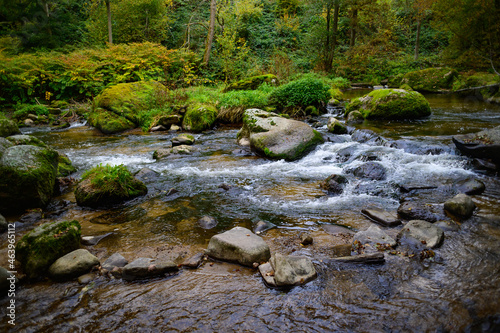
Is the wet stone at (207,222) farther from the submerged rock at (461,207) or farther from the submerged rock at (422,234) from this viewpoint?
the submerged rock at (461,207)

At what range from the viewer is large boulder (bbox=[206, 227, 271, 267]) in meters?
3.56

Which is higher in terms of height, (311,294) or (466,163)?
(466,163)

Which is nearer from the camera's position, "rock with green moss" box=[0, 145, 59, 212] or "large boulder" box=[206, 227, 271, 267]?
"large boulder" box=[206, 227, 271, 267]

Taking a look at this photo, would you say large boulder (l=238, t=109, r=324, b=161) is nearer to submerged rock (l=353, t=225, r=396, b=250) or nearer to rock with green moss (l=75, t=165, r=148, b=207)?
rock with green moss (l=75, t=165, r=148, b=207)

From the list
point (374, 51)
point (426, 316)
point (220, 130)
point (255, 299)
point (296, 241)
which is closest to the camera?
point (426, 316)

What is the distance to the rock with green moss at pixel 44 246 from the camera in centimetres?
342

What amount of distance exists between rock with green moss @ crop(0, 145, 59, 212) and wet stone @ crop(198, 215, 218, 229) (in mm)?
3053

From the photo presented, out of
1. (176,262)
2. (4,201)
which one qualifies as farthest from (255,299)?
(4,201)

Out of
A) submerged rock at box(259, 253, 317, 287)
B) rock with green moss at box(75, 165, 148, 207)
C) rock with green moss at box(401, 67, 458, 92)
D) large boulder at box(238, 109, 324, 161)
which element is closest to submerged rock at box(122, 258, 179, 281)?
submerged rock at box(259, 253, 317, 287)

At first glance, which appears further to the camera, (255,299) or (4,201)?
(4,201)

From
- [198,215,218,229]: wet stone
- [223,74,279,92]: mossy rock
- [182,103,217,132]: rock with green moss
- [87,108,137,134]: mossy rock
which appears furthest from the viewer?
[223,74,279,92]: mossy rock

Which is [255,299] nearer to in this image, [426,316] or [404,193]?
[426,316]

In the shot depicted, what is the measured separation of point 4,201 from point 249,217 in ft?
13.8

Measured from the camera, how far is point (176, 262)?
3.70 meters
